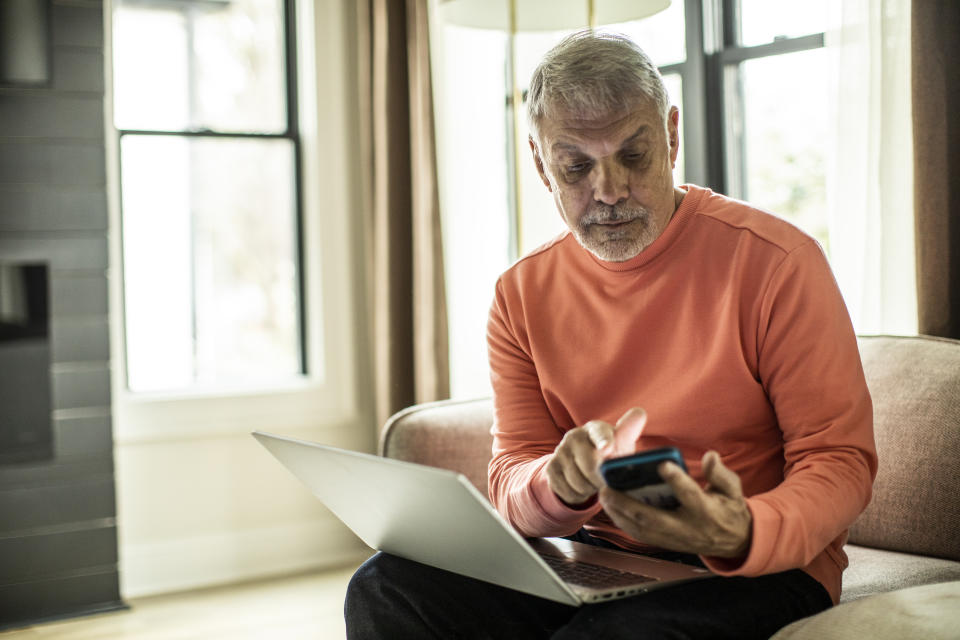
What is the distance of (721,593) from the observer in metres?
1.16

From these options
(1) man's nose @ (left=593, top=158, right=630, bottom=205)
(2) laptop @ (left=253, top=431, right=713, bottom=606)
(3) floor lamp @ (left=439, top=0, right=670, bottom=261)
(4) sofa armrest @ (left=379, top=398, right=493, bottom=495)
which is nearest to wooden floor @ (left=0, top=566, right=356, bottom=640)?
(4) sofa armrest @ (left=379, top=398, right=493, bottom=495)

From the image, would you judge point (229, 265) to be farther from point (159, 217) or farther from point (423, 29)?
point (423, 29)

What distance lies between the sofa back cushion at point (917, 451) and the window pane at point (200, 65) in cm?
255

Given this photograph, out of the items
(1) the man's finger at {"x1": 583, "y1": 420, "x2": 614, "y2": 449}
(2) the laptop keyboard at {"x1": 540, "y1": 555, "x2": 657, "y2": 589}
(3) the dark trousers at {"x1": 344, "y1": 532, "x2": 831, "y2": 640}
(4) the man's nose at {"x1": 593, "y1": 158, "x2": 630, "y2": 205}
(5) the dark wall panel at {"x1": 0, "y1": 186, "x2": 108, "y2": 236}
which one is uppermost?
(5) the dark wall panel at {"x1": 0, "y1": 186, "x2": 108, "y2": 236}

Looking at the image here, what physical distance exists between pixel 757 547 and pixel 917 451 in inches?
26.4

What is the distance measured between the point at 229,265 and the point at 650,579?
2771 mm

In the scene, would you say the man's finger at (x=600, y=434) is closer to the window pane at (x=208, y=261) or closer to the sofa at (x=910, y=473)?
the sofa at (x=910, y=473)

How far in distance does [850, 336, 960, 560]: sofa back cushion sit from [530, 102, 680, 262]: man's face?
1.86 feet

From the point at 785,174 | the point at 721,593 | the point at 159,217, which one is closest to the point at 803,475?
the point at 721,593

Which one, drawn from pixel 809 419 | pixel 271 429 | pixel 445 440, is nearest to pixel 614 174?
pixel 809 419

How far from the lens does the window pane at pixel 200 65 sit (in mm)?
3488

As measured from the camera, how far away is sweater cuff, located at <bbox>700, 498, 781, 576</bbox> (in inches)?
42.3

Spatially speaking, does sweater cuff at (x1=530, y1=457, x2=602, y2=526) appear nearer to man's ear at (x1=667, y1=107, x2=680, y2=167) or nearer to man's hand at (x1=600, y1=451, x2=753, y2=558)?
man's hand at (x1=600, y1=451, x2=753, y2=558)

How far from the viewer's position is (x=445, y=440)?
192 cm
